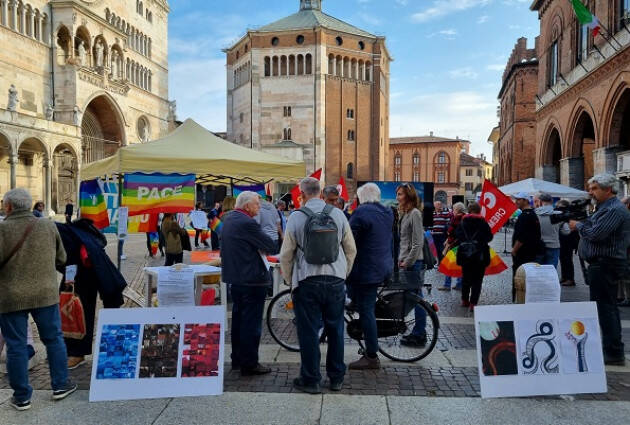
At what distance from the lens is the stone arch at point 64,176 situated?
31.8 metres

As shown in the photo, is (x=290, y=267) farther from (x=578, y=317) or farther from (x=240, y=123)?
(x=240, y=123)

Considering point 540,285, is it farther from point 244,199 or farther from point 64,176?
point 64,176

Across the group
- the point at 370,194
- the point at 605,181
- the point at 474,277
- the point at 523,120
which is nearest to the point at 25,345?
the point at 370,194

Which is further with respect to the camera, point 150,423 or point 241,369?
point 241,369

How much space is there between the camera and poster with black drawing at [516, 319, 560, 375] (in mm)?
4254

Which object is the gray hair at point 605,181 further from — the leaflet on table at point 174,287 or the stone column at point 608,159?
the stone column at point 608,159

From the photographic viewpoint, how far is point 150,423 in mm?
3781

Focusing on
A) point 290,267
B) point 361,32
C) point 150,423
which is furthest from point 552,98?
point 361,32

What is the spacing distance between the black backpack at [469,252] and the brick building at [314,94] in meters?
43.4

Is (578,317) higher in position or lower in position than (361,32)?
lower

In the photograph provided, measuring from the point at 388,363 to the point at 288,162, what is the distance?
527 cm

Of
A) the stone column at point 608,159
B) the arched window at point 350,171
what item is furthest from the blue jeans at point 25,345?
the arched window at point 350,171

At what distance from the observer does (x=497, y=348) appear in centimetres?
425

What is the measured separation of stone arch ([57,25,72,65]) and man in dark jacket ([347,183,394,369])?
3433 cm
